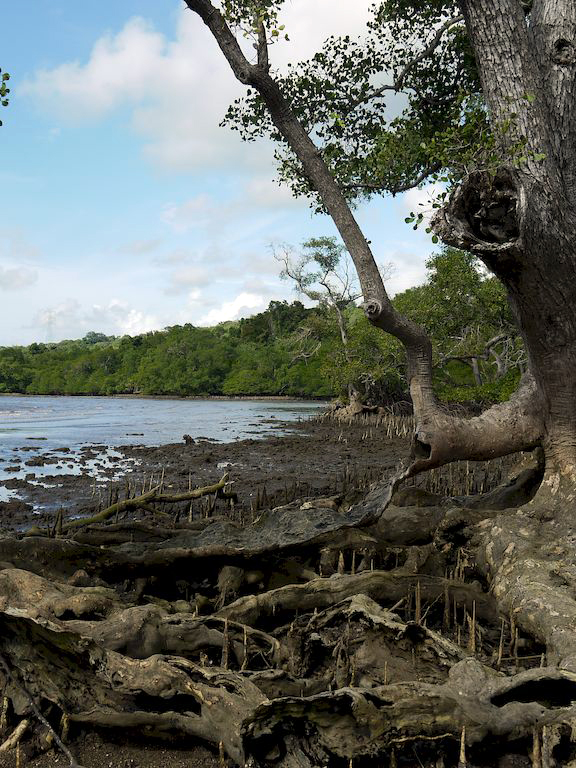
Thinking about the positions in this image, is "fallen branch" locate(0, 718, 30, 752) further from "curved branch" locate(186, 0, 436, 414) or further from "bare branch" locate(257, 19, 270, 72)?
"bare branch" locate(257, 19, 270, 72)

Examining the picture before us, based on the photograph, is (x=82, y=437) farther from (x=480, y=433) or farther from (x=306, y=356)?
A: (x=306, y=356)

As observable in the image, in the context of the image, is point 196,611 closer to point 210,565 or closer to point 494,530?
point 210,565

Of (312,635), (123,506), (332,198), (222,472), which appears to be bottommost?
(222,472)

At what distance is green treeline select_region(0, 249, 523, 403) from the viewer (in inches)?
1227

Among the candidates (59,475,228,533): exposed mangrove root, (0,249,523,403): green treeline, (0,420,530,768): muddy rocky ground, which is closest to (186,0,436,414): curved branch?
(0,420,530,768): muddy rocky ground

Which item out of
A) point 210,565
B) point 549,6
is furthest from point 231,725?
point 549,6

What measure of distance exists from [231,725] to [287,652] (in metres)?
1.16

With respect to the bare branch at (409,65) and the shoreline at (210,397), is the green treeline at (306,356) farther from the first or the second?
the bare branch at (409,65)

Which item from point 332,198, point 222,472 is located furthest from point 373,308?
point 222,472

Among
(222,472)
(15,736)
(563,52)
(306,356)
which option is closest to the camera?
(15,736)

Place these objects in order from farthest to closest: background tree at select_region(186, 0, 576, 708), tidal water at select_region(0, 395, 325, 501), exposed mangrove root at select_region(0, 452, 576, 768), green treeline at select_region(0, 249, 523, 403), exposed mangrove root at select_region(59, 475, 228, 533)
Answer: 1. green treeline at select_region(0, 249, 523, 403)
2. tidal water at select_region(0, 395, 325, 501)
3. exposed mangrove root at select_region(59, 475, 228, 533)
4. background tree at select_region(186, 0, 576, 708)
5. exposed mangrove root at select_region(0, 452, 576, 768)

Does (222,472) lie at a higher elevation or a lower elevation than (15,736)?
lower

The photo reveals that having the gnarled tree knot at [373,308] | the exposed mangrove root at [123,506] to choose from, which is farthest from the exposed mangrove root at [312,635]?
the gnarled tree knot at [373,308]

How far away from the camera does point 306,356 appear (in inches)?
2050
